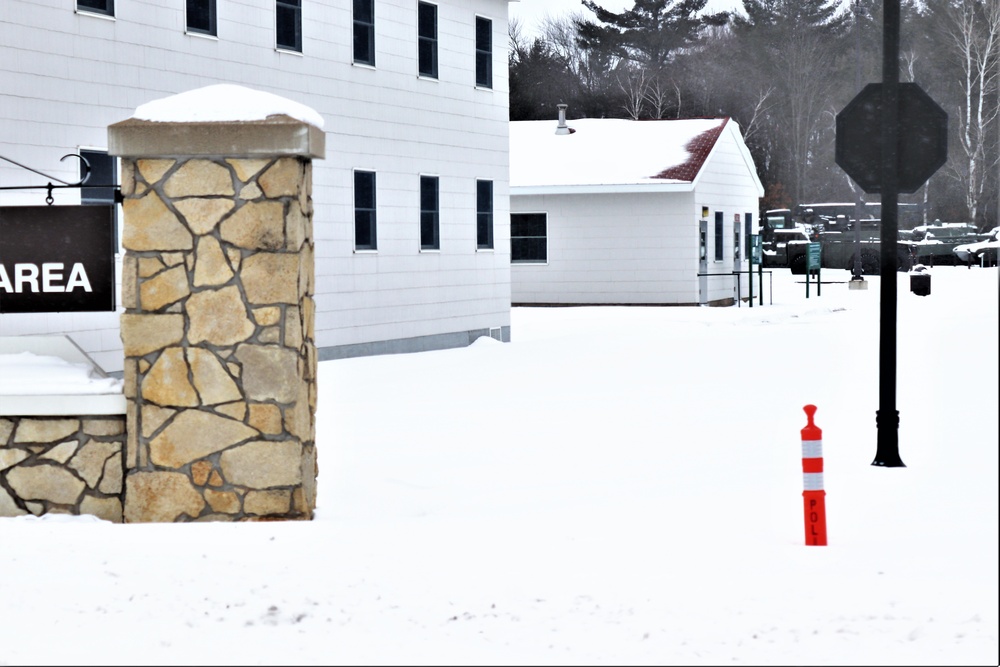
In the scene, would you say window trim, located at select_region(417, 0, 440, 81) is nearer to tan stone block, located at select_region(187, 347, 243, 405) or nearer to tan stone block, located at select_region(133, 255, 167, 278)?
tan stone block, located at select_region(133, 255, 167, 278)

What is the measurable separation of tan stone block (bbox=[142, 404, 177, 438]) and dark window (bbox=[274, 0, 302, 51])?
455 inches

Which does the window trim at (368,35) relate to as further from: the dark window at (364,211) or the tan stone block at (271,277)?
the tan stone block at (271,277)

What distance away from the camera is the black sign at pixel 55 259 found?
898cm

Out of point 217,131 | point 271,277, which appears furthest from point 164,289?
point 217,131

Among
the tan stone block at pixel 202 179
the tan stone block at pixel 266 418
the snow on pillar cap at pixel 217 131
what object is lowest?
the tan stone block at pixel 266 418

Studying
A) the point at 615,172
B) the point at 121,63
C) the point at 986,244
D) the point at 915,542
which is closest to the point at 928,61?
the point at 986,244

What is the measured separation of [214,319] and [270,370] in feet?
1.47

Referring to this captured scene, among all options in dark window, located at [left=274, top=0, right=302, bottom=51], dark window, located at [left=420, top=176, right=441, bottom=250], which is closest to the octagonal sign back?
dark window, located at [left=420, top=176, right=441, bottom=250]

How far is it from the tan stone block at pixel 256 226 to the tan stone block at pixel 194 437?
3.45 ft

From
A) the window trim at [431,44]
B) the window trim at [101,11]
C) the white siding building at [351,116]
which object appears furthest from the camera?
the window trim at [431,44]

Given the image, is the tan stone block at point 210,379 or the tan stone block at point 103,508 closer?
the tan stone block at point 210,379

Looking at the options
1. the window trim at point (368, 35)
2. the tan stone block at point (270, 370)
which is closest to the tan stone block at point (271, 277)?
the tan stone block at point (270, 370)

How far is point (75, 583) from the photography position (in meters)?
7.22

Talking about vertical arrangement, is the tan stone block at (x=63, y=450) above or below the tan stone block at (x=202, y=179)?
below
